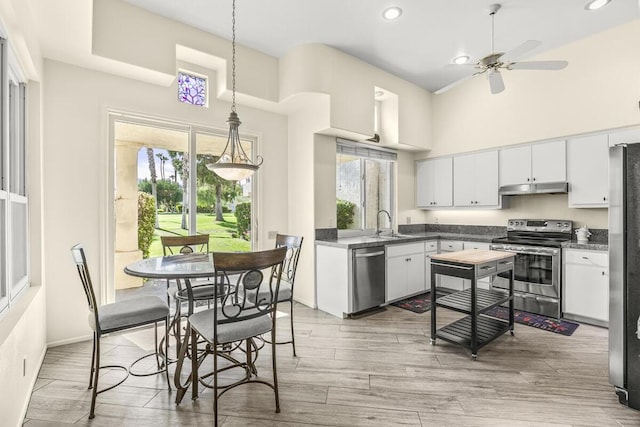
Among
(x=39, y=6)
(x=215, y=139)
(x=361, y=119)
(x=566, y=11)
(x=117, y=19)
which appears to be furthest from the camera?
(x=361, y=119)

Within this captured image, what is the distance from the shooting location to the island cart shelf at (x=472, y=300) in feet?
9.40

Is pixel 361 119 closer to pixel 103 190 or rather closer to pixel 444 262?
pixel 444 262

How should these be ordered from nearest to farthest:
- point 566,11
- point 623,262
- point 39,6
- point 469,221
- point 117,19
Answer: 1. point 623,262
2. point 39,6
3. point 117,19
4. point 566,11
5. point 469,221

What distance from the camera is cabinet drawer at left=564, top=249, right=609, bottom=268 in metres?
3.55

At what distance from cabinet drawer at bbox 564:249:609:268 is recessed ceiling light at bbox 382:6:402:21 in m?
3.34

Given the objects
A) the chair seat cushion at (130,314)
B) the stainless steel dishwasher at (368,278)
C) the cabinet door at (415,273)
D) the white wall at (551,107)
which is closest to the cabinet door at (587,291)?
the white wall at (551,107)

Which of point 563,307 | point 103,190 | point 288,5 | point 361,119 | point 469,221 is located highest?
point 288,5

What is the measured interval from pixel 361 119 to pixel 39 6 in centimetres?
338

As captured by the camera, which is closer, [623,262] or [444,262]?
[623,262]

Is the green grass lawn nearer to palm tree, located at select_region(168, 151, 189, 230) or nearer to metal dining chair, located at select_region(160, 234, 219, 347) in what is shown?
palm tree, located at select_region(168, 151, 189, 230)

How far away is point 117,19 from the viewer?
3.05 m

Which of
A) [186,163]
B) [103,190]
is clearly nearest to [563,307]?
[186,163]

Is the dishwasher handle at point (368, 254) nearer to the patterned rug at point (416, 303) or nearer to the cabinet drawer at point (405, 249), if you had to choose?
the cabinet drawer at point (405, 249)

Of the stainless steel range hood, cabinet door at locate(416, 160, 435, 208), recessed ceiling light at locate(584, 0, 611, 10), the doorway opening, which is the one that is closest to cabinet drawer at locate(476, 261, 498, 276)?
the stainless steel range hood
